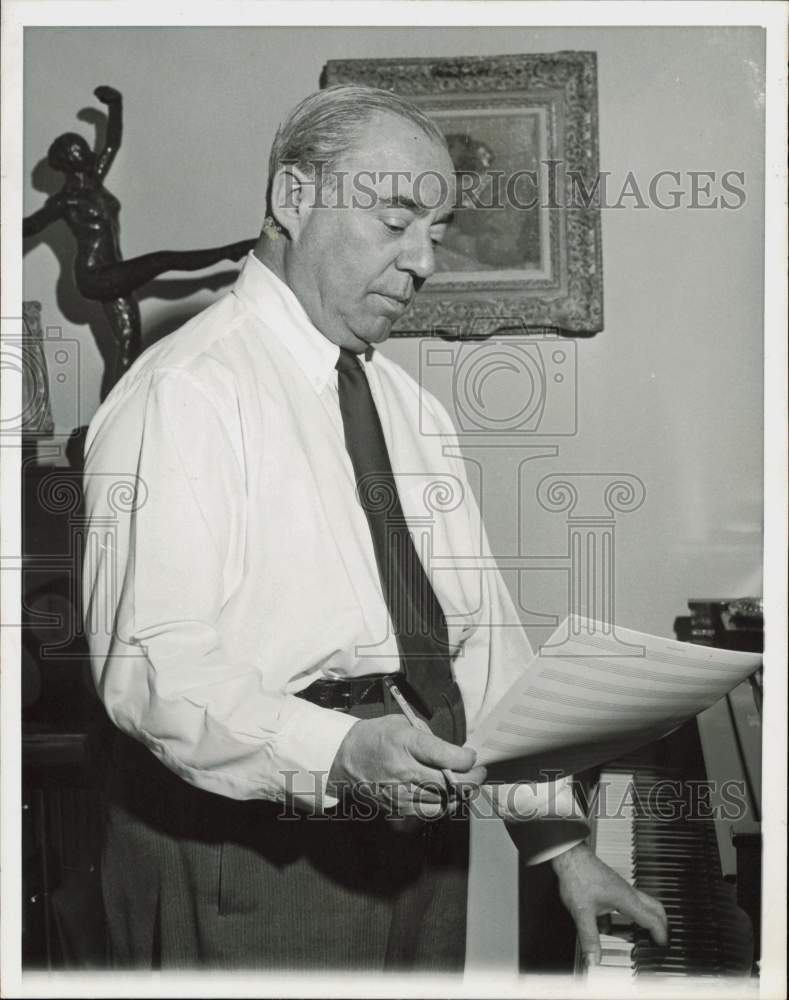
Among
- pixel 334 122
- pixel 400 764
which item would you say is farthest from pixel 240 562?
pixel 334 122

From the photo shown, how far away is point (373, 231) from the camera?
138cm

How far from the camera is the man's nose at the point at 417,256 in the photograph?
139 centimetres

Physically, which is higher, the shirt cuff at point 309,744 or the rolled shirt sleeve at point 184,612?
the rolled shirt sleeve at point 184,612

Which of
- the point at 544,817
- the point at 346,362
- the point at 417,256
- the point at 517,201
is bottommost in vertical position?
the point at 544,817

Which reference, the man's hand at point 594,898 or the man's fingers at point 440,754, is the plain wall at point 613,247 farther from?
the man's fingers at point 440,754

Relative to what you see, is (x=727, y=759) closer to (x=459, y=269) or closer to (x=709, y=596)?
(x=709, y=596)

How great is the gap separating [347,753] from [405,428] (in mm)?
502

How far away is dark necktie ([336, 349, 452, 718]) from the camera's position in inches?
54.2

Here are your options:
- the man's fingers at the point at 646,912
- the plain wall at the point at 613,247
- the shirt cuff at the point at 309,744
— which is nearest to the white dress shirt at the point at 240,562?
the shirt cuff at the point at 309,744

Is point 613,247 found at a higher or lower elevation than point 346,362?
higher

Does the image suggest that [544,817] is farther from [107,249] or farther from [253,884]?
[107,249]

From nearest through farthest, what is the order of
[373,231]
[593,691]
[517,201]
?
[593,691] → [373,231] → [517,201]

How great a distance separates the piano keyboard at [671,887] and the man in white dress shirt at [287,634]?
3 cm

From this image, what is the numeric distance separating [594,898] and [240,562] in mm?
612
